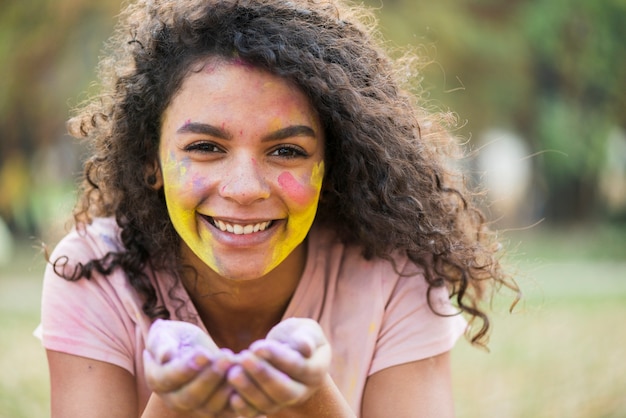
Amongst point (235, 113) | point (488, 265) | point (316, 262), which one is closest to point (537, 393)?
point (488, 265)

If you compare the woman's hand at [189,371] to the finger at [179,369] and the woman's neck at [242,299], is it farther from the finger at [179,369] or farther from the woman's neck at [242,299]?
the woman's neck at [242,299]

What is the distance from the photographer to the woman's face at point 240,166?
8.86 feet

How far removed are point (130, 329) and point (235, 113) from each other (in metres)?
0.87

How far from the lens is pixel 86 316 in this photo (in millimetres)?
2922

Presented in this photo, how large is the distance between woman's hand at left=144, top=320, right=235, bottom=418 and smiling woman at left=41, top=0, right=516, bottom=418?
0.48m

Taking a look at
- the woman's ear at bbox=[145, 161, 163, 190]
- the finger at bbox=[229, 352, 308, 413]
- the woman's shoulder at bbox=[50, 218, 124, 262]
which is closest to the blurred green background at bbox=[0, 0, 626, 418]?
the woman's shoulder at bbox=[50, 218, 124, 262]

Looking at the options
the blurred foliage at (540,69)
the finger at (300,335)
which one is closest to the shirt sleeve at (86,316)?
the finger at (300,335)

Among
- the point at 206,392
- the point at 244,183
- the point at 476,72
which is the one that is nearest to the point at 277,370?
the point at 206,392

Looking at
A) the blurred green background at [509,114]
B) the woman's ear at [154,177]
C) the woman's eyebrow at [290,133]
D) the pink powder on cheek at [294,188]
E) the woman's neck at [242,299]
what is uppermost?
the blurred green background at [509,114]

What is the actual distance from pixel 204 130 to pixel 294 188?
1.15ft

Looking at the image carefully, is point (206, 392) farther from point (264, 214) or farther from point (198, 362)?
point (264, 214)

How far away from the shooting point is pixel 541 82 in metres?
19.3

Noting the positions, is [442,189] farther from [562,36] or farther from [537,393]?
[562,36]

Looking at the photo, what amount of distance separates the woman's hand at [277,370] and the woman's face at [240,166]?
0.73 metres
